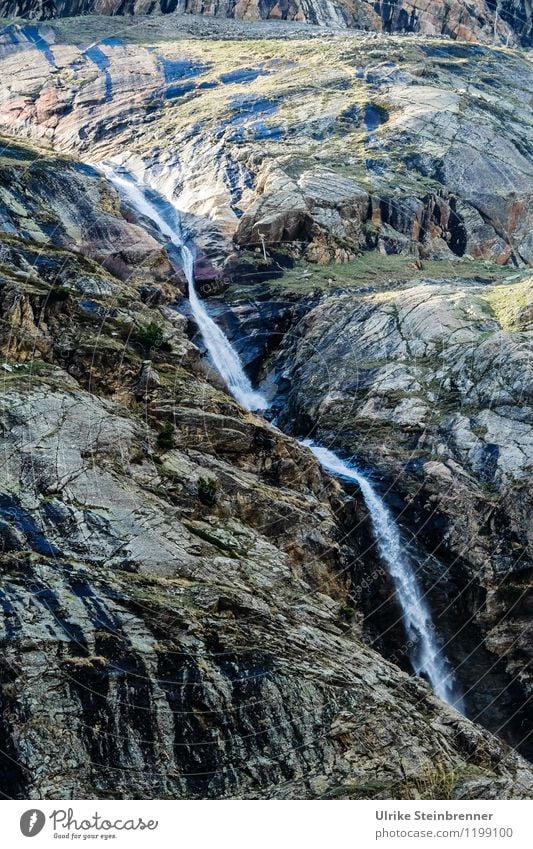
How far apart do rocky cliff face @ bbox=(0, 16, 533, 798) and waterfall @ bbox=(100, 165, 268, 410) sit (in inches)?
61.7

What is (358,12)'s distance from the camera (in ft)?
567

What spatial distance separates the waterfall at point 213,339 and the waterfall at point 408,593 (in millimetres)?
12240

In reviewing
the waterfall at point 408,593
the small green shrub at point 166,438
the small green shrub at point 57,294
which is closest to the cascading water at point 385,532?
the waterfall at point 408,593

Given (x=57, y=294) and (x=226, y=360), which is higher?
(x=57, y=294)

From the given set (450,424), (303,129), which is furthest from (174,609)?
(303,129)

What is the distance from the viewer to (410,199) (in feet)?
341

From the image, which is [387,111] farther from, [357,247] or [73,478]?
[73,478]

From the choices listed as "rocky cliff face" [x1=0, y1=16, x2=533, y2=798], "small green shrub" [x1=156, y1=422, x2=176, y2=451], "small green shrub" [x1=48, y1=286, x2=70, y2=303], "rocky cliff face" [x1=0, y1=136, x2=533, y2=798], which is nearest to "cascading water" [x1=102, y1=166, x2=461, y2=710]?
"rocky cliff face" [x1=0, y1=16, x2=533, y2=798]

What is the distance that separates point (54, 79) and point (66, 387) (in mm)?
94480

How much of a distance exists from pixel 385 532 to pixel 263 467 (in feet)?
29.5

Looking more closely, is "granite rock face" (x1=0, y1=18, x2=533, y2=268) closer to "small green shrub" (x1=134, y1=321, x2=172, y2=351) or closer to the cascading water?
the cascading water

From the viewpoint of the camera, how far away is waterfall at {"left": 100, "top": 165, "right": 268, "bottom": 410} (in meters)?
74.4

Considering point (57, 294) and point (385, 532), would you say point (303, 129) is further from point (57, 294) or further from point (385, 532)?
point (385, 532)

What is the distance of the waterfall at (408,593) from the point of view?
5378 cm
